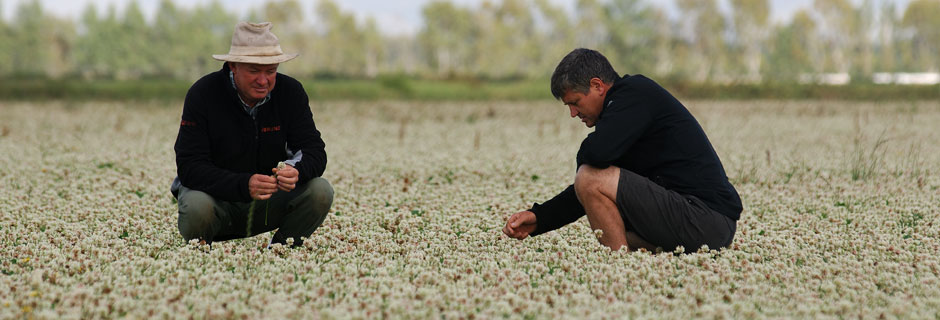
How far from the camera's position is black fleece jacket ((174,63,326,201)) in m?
6.12

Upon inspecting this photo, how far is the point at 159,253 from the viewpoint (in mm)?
6379

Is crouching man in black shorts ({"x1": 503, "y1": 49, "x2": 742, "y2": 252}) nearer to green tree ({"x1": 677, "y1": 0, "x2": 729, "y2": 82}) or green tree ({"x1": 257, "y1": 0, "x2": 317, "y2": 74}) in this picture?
green tree ({"x1": 677, "y1": 0, "x2": 729, "y2": 82})

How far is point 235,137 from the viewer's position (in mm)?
6250

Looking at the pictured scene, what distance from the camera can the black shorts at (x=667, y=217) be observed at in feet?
19.0

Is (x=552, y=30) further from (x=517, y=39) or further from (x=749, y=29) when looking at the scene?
(x=749, y=29)

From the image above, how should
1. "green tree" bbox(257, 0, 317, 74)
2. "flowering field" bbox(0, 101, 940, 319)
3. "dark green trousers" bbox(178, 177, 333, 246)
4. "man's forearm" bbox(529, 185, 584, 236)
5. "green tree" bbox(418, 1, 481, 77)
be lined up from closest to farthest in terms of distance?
"flowering field" bbox(0, 101, 940, 319)
"dark green trousers" bbox(178, 177, 333, 246)
"man's forearm" bbox(529, 185, 584, 236)
"green tree" bbox(418, 1, 481, 77)
"green tree" bbox(257, 0, 317, 74)

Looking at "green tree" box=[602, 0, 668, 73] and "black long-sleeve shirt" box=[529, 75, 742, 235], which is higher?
"black long-sleeve shirt" box=[529, 75, 742, 235]

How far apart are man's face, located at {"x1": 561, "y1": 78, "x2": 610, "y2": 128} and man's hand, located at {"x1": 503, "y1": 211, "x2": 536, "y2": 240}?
96 cm

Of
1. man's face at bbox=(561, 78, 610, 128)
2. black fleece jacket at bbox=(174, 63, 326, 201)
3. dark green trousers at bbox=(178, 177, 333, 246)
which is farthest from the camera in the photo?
dark green trousers at bbox=(178, 177, 333, 246)

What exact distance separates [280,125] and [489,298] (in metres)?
2.33

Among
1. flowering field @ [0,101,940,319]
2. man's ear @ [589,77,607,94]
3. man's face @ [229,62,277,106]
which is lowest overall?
flowering field @ [0,101,940,319]

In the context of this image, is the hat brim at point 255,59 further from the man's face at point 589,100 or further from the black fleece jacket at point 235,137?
the man's face at point 589,100

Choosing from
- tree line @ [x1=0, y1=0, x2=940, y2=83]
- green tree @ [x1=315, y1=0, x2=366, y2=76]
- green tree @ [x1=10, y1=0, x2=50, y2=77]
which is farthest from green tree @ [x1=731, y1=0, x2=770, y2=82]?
green tree @ [x1=10, y1=0, x2=50, y2=77]

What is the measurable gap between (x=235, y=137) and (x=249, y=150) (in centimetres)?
16
